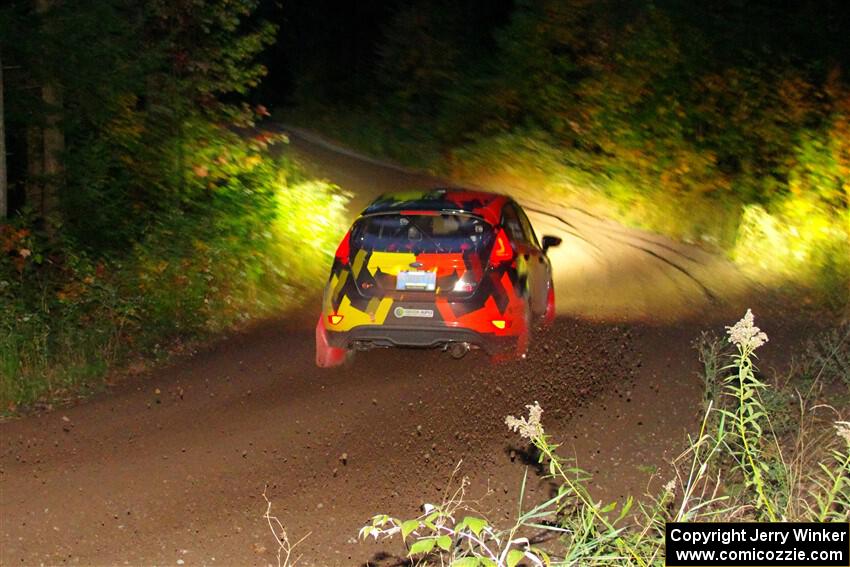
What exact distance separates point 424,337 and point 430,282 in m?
0.53

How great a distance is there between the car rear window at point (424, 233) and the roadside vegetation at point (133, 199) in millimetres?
3151

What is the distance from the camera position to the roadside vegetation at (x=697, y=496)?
4836 mm

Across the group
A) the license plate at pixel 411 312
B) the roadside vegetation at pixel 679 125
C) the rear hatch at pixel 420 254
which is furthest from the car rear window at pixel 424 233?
the roadside vegetation at pixel 679 125

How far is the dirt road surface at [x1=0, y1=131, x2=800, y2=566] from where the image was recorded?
723cm

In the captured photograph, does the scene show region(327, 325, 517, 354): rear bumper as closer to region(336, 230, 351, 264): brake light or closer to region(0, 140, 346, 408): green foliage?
A: region(336, 230, 351, 264): brake light

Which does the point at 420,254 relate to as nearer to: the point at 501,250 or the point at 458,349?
the point at 501,250

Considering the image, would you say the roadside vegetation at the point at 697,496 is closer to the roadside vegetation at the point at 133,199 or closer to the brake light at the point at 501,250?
the brake light at the point at 501,250

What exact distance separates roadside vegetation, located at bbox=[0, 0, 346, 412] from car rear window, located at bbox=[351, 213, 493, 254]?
315cm

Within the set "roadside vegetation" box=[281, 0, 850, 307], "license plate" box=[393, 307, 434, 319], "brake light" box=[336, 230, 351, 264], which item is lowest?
"roadside vegetation" box=[281, 0, 850, 307]

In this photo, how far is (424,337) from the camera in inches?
421

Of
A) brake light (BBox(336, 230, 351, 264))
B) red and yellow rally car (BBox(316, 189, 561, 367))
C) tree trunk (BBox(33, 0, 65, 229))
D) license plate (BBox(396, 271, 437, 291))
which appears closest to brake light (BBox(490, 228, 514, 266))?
red and yellow rally car (BBox(316, 189, 561, 367))

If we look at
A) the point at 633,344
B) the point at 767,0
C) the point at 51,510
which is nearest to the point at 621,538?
the point at 51,510

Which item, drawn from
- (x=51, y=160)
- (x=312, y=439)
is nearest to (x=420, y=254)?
(x=312, y=439)

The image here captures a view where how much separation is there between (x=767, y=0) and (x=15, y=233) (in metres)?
17.4
